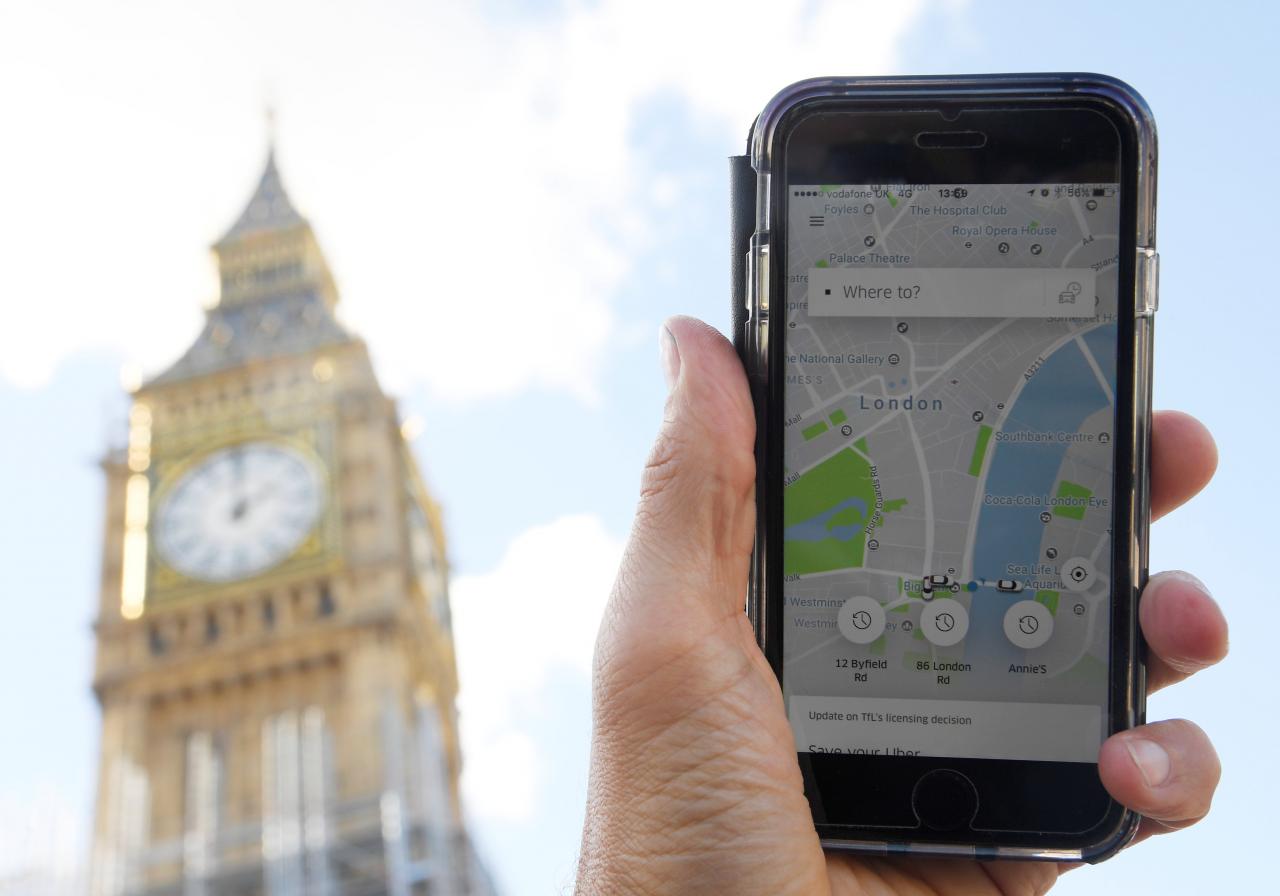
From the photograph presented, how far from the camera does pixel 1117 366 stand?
8.71 feet

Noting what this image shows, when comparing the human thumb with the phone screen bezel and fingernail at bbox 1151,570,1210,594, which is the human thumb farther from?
fingernail at bbox 1151,570,1210,594

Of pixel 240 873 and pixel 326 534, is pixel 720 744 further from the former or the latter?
pixel 326 534

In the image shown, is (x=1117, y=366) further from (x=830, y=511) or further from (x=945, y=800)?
(x=945, y=800)

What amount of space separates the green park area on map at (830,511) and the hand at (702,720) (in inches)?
7.2

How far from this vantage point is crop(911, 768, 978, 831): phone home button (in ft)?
8.43

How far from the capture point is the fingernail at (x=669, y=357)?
246 centimetres

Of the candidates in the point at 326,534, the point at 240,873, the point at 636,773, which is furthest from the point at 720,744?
the point at 326,534

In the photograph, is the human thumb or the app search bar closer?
the human thumb

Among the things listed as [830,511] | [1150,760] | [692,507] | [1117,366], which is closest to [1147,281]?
[1117,366]

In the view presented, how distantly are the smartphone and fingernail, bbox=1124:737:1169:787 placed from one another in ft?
0.30

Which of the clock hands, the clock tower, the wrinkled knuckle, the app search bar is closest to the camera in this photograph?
the wrinkled knuckle

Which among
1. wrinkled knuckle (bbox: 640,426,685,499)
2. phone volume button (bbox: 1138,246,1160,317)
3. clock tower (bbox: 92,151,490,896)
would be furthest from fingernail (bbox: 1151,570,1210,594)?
clock tower (bbox: 92,151,490,896)

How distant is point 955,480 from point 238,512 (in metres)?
27.5

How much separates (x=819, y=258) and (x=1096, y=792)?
0.98 m
